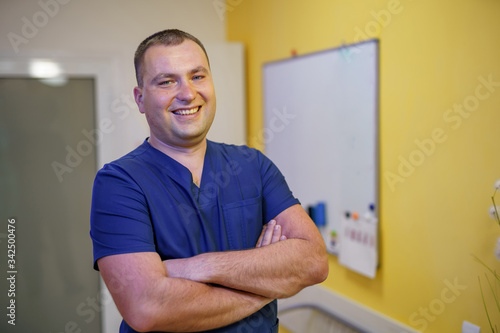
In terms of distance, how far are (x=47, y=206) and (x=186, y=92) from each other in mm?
1998

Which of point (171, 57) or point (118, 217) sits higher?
point (171, 57)

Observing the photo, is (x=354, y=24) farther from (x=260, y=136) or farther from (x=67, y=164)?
(x=67, y=164)

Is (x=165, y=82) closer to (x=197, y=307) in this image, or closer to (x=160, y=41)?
(x=160, y=41)

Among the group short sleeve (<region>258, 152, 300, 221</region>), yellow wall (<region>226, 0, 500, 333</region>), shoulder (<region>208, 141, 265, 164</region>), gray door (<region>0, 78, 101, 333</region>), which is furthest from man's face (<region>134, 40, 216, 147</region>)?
gray door (<region>0, 78, 101, 333</region>)

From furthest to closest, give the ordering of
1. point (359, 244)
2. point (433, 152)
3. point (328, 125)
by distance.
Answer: point (328, 125)
point (359, 244)
point (433, 152)

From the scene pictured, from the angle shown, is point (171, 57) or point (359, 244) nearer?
→ point (171, 57)

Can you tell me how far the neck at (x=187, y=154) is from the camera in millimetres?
1387

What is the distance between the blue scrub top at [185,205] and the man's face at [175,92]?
0.10m

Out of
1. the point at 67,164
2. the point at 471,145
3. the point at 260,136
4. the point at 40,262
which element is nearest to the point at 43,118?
the point at 67,164

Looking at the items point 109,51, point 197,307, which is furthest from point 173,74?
point 109,51

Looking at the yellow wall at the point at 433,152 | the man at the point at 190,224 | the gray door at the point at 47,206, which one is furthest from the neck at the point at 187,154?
the gray door at the point at 47,206

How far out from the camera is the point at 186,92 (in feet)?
4.30

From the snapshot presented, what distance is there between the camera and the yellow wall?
1623 millimetres

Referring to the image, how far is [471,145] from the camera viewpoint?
5.47ft
